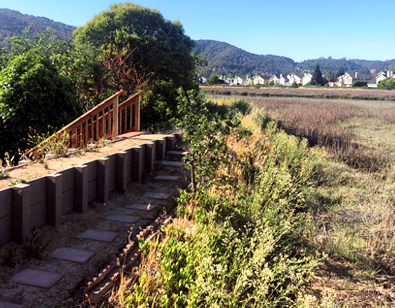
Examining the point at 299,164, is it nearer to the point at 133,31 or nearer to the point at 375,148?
the point at 375,148

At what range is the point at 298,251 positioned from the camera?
15.3 ft

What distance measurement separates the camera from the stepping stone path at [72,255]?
3.22 meters

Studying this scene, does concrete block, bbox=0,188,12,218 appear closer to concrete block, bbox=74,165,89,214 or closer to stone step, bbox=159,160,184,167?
concrete block, bbox=74,165,89,214

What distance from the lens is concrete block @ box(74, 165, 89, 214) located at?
4059mm

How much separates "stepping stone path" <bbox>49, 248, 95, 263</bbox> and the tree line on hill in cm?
245

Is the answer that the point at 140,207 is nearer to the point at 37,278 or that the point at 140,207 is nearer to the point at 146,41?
the point at 37,278

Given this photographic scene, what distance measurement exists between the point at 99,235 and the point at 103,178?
0.98 metres

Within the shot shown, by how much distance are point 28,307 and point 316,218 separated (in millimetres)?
4955

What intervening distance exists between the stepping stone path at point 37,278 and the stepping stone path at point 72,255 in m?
0.28

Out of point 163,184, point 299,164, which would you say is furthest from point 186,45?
point 163,184

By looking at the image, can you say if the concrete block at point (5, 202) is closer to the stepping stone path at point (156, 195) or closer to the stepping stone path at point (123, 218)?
the stepping stone path at point (123, 218)

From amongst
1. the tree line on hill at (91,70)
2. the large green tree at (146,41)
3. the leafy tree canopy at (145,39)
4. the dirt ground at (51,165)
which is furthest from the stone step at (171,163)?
the leafy tree canopy at (145,39)

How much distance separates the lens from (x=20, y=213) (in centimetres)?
326

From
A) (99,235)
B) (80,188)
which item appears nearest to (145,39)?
(80,188)
